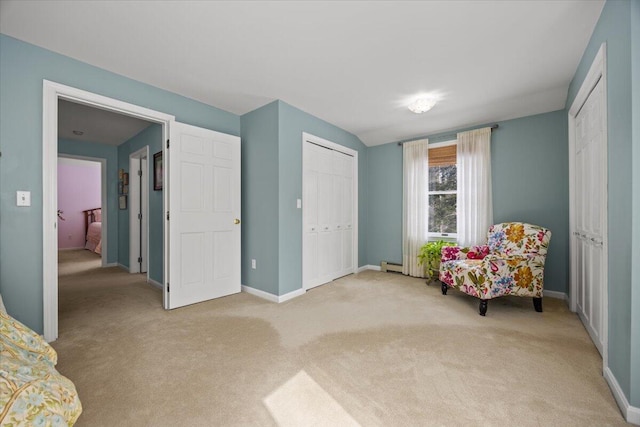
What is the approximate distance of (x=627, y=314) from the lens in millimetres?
1433

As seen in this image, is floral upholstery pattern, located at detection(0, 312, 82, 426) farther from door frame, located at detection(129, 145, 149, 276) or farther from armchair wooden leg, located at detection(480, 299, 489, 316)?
door frame, located at detection(129, 145, 149, 276)

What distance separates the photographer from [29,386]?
3.14 ft

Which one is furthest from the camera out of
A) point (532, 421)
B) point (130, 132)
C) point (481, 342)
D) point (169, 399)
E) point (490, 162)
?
point (130, 132)

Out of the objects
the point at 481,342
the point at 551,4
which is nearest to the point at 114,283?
the point at 481,342

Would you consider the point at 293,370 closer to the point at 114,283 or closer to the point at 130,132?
the point at 114,283

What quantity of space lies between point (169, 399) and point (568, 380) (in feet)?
8.07

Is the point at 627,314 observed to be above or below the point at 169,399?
above

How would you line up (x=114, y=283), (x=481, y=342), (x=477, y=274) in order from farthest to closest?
(x=114, y=283), (x=477, y=274), (x=481, y=342)

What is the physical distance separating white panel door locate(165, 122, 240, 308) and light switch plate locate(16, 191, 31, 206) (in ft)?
3.44

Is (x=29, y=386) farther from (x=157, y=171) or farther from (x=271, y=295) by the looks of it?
(x=157, y=171)

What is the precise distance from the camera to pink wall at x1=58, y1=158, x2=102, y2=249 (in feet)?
24.8

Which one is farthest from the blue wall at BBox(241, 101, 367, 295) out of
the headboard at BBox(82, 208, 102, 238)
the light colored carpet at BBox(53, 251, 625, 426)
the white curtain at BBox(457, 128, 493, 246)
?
the headboard at BBox(82, 208, 102, 238)

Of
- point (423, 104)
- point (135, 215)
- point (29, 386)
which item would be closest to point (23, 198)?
point (29, 386)

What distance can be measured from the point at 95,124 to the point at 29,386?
448cm
